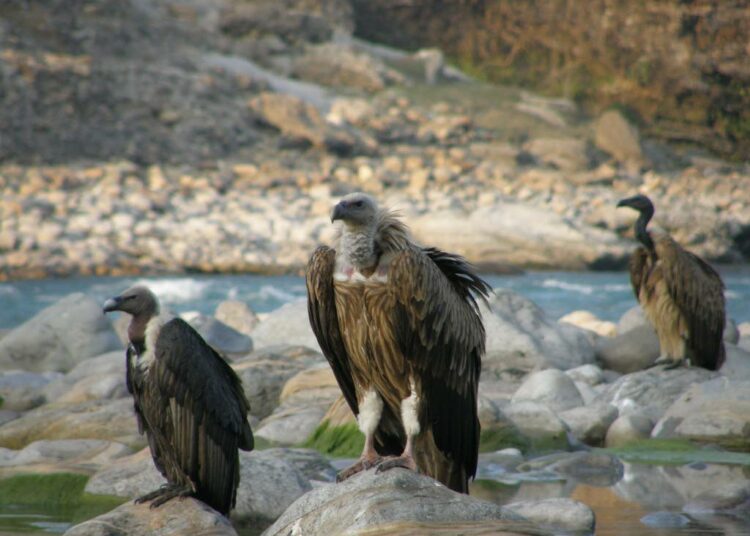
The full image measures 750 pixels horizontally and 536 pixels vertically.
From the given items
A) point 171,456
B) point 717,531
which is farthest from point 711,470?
point 171,456

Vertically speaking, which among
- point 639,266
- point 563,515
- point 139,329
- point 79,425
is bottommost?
point 79,425

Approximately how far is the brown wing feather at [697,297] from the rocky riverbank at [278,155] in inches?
512

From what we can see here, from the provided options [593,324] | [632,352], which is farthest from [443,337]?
[593,324]

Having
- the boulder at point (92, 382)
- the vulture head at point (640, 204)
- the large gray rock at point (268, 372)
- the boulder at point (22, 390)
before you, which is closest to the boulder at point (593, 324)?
the vulture head at point (640, 204)

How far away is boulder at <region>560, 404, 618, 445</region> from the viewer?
10.1m

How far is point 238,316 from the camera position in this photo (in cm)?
1708

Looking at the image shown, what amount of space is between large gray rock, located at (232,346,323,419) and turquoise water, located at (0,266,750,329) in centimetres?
879

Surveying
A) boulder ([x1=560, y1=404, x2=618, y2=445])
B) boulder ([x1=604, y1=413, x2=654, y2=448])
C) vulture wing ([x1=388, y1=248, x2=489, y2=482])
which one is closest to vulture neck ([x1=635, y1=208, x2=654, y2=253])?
boulder ([x1=560, y1=404, x2=618, y2=445])

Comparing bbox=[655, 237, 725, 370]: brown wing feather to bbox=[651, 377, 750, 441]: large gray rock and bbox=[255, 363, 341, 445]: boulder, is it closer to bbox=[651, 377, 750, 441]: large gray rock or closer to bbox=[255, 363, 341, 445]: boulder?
bbox=[651, 377, 750, 441]: large gray rock

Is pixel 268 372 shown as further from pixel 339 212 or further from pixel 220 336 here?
pixel 339 212

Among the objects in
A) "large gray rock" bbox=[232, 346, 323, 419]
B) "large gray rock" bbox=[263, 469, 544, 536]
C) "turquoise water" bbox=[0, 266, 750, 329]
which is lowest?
"turquoise water" bbox=[0, 266, 750, 329]

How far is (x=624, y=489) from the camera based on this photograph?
8289mm

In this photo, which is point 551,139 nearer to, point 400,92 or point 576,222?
point 400,92

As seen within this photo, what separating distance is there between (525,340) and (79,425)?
4.96m
